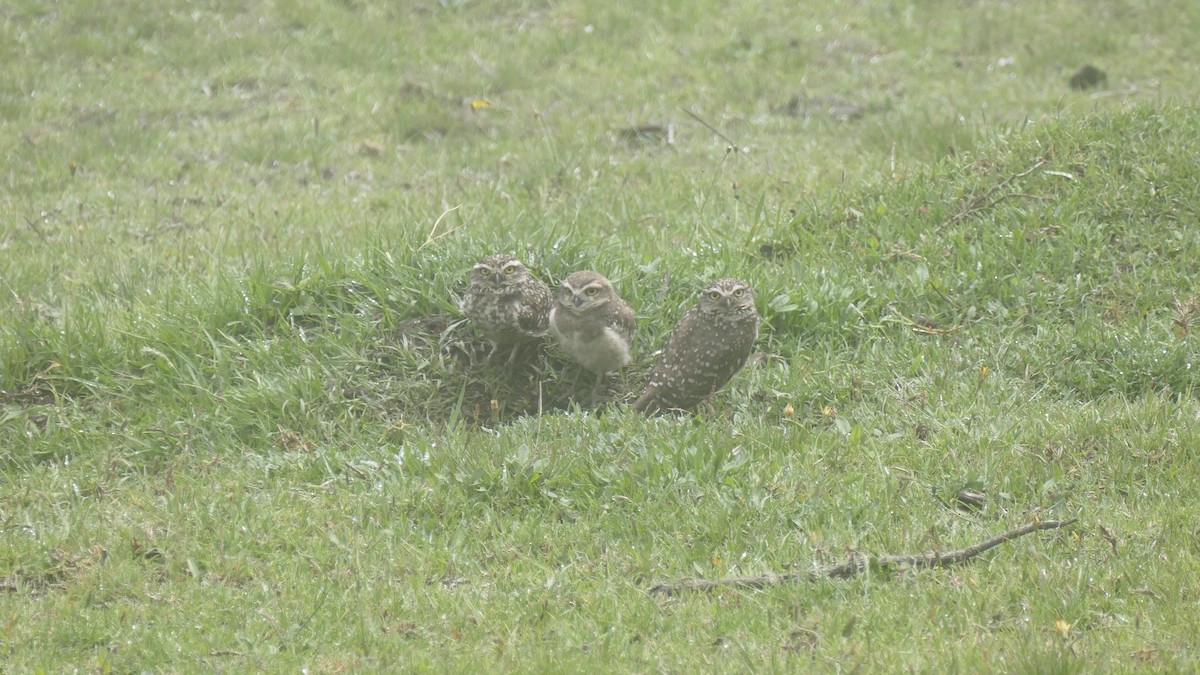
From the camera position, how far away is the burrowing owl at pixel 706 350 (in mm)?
6359

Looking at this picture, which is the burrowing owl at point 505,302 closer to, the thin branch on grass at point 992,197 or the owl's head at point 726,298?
the owl's head at point 726,298

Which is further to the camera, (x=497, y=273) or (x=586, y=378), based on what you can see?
(x=586, y=378)

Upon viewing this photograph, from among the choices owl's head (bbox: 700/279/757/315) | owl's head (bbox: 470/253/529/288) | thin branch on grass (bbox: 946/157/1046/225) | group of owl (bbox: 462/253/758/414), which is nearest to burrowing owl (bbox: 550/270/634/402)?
group of owl (bbox: 462/253/758/414)

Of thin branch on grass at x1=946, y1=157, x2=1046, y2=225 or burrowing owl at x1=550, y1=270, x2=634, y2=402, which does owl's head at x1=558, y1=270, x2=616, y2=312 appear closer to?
burrowing owl at x1=550, y1=270, x2=634, y2=402

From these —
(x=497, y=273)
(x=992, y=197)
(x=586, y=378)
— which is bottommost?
(x=586, y=378)

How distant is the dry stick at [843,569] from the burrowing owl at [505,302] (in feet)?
7.26

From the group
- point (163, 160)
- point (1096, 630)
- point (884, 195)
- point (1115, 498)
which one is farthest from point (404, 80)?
point (1096, 630)

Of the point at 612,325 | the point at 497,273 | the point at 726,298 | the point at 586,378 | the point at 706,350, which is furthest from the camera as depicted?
the point at 586,378

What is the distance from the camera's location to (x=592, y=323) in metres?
6.49

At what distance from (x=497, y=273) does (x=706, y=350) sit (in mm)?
1181

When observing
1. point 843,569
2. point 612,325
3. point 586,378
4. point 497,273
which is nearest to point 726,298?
point 612,325

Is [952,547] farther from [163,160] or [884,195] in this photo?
[163,160]

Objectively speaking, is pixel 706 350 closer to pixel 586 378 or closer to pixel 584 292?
pixel 584 292

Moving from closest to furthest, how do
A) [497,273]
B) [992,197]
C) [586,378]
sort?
[497,273] → [586,378] → [992,197]
